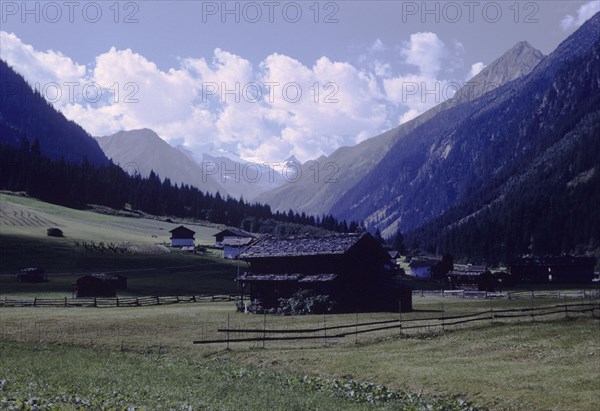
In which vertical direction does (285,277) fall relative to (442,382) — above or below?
above

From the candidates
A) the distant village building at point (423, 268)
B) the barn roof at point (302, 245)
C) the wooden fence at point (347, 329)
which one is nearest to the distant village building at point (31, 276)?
the barn roof at point (302, 245)

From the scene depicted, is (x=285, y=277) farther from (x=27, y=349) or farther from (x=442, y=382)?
(x=442, y=382)

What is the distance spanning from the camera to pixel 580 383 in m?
26.3

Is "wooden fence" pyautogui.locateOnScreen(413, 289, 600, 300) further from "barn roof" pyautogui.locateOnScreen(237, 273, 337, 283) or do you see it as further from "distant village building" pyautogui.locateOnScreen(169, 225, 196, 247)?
"distant village building" pyautogui.locateOnScreen(169, 225, 196, 247)

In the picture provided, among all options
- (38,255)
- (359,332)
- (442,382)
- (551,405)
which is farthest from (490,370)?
(38,255)

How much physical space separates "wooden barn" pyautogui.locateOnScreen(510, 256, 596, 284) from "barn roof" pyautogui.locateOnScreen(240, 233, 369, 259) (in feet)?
263

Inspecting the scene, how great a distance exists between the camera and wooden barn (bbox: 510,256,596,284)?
425 ft

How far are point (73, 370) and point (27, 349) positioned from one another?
32.5ft

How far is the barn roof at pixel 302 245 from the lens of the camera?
63.8 meters

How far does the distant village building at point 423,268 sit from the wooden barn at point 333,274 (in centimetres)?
7913

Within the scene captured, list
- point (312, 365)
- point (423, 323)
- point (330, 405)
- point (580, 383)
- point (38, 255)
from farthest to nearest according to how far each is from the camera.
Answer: point (38, 255), point (423, 323), point (312, 365), point (580, 383), point (330, 405)

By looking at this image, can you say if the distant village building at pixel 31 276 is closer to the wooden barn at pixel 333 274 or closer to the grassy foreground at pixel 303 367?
the wooden barn at pixel 333 274

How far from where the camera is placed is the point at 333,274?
2437 inches

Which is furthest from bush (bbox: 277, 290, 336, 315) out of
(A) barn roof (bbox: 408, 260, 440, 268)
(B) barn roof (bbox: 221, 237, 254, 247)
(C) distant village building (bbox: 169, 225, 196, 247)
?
(C) distant village building (bbox: 169, 225, 196, 247)
